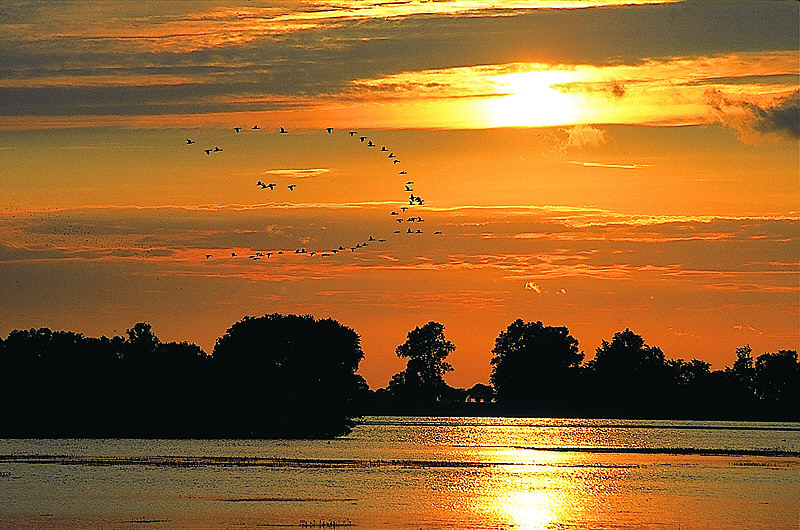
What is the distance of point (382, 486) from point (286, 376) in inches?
2822

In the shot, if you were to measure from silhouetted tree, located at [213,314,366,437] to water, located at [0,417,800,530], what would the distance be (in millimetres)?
11288

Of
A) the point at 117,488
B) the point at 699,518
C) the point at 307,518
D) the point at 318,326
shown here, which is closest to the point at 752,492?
the point at 699,518

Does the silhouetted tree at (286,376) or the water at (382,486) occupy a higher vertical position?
the silhouetted tree at (286,376)

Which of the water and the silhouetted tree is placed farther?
the silhouetted tree

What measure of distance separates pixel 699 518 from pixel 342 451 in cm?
5375

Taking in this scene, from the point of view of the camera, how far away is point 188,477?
85.8 metres

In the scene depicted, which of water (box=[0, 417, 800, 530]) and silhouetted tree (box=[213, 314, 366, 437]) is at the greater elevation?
silhouetted tree (box=[213, 314, 366, 437])

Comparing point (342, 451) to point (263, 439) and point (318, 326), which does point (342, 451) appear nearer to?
point (263, 439)

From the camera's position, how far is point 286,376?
502 ft

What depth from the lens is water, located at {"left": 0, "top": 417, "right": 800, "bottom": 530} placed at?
65.4 meters

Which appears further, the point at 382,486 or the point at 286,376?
the point at 286,376

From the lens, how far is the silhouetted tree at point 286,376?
471 ft

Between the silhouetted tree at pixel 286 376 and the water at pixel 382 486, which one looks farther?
the silhouetted tree at pixel 286 376

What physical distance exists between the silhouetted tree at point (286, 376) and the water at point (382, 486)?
1129 centimetres
